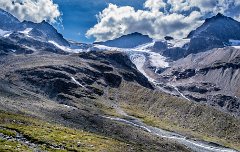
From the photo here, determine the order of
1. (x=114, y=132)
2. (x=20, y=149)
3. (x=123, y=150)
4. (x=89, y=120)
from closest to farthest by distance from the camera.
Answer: (x=20, y=149), (x=123, y=150), (x=114, y=132), (x=89, y=120)

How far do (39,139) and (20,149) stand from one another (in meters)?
15.7

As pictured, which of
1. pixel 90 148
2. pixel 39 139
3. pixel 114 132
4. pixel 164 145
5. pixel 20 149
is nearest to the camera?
pixel 20 149

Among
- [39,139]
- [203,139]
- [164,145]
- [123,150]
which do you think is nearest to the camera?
[39,139]

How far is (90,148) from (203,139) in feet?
427

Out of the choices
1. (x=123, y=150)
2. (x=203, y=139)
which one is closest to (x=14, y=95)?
(x=203, y=139)

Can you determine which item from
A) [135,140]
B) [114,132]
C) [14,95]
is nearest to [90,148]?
[135,140]

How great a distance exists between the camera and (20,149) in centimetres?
5234

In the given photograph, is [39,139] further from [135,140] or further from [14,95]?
[14,95]

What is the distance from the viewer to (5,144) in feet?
176

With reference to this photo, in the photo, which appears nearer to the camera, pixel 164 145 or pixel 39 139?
pixel 39 139

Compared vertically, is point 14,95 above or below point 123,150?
above

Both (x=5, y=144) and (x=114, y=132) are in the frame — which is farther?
(x=114, y=132)

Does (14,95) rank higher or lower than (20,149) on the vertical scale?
higher

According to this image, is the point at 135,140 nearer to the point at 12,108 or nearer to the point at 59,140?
the point at 12,108
